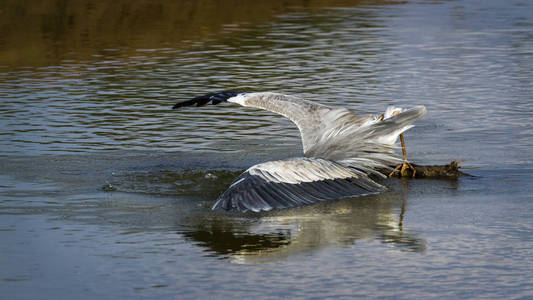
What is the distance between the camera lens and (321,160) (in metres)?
7.98

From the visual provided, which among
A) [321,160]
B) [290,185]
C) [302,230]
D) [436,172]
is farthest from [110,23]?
[302,230]

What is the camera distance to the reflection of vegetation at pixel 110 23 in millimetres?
18969

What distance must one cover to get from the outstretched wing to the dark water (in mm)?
107

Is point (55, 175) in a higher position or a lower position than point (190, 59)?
lower

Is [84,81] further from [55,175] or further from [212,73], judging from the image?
[55,175]

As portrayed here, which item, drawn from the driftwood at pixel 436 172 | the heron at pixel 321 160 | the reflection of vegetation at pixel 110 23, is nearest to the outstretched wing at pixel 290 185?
the heron at pixel 321 160

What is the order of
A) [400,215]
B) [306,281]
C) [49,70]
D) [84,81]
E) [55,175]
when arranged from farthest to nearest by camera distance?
[49,70] < [84,81] < [55,175] < [400,215] < [306,281]

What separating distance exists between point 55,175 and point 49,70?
307 inches

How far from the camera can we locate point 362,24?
22.2 meters

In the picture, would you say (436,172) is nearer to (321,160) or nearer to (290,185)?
(321,160)

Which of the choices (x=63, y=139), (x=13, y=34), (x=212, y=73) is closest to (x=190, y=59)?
(x=212, y=73)

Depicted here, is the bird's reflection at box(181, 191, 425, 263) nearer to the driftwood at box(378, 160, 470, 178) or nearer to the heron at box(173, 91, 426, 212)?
the heron at box(173, 91, 426, 212)

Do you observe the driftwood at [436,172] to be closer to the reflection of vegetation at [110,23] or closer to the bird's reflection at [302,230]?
the bird's reflection at [302,230]

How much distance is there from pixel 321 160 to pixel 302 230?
1.11 m
